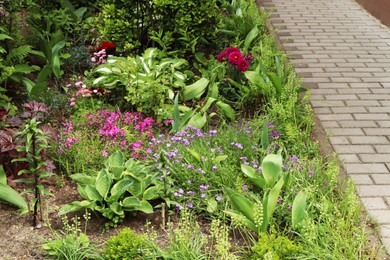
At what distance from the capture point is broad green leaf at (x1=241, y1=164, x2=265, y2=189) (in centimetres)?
382

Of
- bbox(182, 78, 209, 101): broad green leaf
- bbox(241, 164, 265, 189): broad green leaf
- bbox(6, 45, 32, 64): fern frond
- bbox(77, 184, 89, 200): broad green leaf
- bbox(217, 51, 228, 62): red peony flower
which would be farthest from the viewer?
bbox(217, 51, 228, 62): red peony flower

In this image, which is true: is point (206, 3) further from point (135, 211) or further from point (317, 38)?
point (135, 211)

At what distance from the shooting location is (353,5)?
30.6 feet

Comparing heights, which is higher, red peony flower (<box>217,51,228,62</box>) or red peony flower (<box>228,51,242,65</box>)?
red peony flower (<box>228,51,242,65</box>)

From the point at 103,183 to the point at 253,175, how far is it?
0.97 meters

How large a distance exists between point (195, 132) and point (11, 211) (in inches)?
Answer: 57.9

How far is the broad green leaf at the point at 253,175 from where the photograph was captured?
3.82m

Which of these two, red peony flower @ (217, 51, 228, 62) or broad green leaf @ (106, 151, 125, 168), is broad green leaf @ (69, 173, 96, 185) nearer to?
broad green leaf @ (106, 151, 125, 168)

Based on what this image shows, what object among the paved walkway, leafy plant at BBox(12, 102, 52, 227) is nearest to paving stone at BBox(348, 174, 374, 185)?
the paved walkway

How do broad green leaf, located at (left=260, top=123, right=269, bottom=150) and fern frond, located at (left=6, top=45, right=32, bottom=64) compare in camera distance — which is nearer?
broad green leaf, located at (left=260, top=123, right=269, bottom=150)

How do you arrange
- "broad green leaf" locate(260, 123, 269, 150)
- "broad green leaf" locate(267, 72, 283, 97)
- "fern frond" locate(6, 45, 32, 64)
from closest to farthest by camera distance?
"broad green leaf" locate(260, 123, 269, 150)
"broad green leaf" locate(267, 72, 283, 97)
"fern frond" locate(6, 45, 32, 64)

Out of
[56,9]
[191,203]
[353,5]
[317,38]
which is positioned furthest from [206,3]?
[353,5]

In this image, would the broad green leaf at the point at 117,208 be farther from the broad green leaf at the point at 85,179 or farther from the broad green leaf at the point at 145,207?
the broad green leaf at the point at 85,179

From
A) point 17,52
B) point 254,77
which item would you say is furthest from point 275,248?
point 17,52
